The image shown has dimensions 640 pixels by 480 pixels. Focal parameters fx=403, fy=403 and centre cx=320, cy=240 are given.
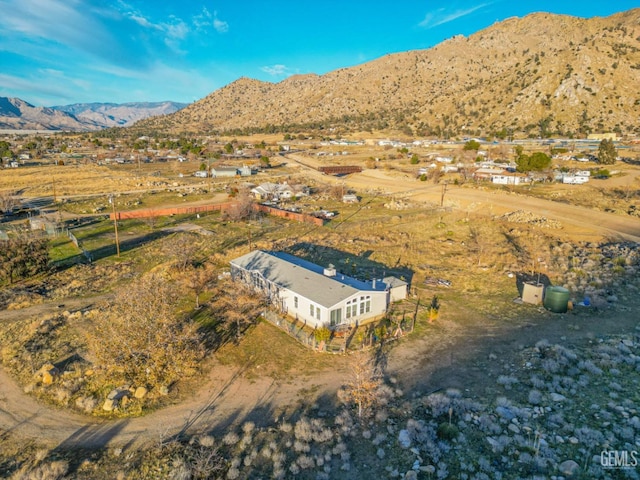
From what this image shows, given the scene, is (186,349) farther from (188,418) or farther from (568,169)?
(568,169)

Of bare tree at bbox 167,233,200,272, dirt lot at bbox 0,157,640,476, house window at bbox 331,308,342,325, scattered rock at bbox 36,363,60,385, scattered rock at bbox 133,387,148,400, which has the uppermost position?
bare tree at bbox 167,233,200,272

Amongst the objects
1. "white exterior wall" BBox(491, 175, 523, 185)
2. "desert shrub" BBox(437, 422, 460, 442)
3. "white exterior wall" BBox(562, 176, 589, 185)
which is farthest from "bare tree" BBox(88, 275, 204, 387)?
"white exterior wall" BBox(562, 176, 589, 185)

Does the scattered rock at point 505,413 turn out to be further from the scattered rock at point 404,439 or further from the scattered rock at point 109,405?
the scattered rock at point 109,405

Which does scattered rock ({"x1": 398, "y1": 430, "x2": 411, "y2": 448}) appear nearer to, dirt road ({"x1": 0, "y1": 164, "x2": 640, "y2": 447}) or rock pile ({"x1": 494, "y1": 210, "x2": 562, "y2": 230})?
dirt road ({"x1": 0, "y1": 164, "x2": 640, "y2": 447})

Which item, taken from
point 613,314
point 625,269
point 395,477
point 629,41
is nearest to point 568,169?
point 625,269

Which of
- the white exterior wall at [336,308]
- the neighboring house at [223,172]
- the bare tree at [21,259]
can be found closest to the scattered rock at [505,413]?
the white exterior wall at [336,308]

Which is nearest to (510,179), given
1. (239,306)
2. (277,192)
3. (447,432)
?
(277,192)
